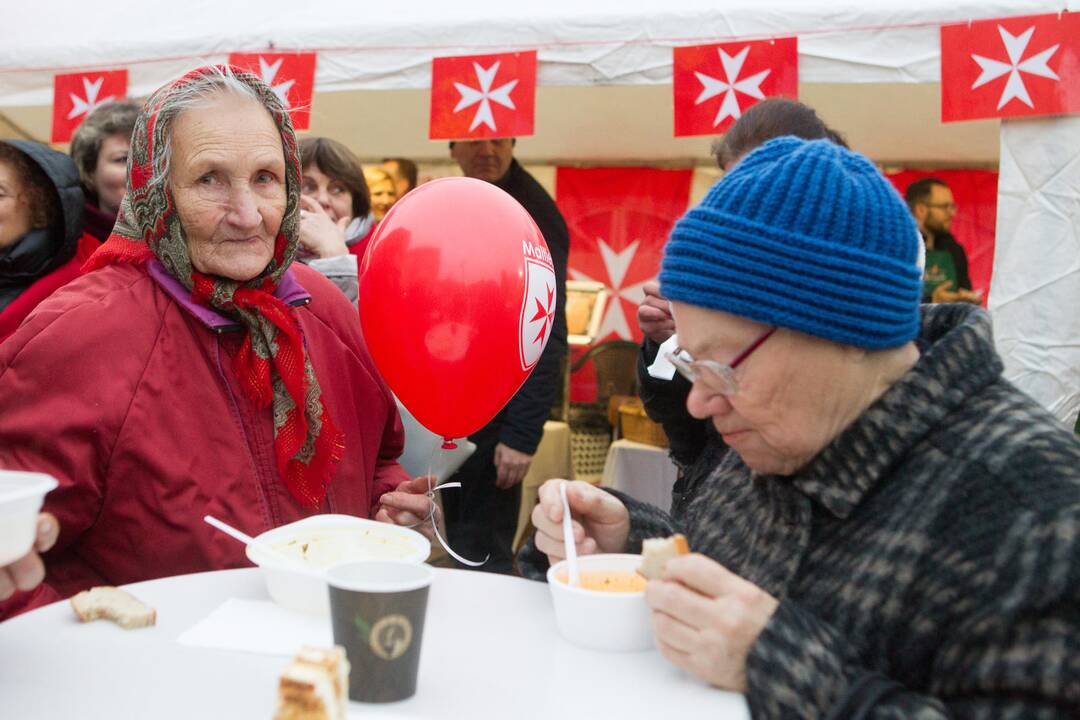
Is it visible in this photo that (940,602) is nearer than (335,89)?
Yes

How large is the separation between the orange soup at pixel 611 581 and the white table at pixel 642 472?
3.63m

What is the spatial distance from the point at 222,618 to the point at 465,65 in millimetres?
3547

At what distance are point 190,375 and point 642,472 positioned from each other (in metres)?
3.60

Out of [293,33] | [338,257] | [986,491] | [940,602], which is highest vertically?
[293,33]

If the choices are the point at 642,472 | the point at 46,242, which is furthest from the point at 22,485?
the point at 642,472

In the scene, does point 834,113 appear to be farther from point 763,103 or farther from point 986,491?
point 986,491

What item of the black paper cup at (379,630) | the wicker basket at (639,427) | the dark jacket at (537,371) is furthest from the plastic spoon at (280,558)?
the wicker basket at (639,427)

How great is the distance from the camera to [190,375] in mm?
1914

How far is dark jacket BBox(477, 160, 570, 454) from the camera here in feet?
13.4

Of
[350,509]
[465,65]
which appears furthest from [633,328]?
[350,509]

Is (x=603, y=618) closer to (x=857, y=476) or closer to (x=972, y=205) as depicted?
(x=857, y=476)

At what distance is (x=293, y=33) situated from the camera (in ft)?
15.6

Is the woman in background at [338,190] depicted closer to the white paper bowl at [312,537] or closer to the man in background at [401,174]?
the man in background at [401,174]

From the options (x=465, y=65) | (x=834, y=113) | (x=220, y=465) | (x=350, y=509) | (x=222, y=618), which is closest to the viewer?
(x=222, y=618)
